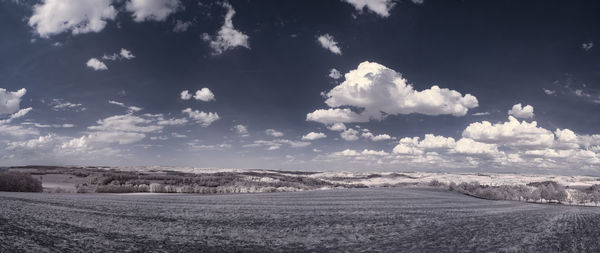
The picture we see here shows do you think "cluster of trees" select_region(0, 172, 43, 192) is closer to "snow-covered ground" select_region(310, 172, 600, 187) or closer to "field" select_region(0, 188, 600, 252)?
"field" select_region(0, 188, 600, 252)

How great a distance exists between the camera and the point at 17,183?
1934 cm

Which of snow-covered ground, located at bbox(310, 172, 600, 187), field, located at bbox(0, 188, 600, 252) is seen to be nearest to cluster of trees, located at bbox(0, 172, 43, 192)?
field, located at bbox(0, 188, 600, 252)

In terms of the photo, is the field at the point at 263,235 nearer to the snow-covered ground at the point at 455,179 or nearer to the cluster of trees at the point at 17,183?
the cluster of trees at the point at 17,183

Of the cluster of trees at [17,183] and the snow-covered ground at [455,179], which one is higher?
the cluster of trees at [17,183]

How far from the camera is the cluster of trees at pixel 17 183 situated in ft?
61.6

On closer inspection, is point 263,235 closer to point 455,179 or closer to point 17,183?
point 17,183

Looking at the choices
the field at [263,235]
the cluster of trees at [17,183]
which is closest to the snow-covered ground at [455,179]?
the cluster of trees at [17,183]

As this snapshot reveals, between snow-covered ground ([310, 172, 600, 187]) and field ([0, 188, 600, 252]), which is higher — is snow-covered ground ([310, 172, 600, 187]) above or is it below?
below

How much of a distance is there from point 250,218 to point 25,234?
3679mm

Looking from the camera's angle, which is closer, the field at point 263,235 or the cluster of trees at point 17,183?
the field at point 263,235

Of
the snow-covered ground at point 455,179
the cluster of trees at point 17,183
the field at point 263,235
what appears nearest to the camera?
the field at point 263,235

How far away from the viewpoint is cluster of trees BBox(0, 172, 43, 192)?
739 inches

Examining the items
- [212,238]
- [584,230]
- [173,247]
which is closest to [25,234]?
[173,247]

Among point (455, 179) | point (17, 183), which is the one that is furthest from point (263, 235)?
point (455, 179)
